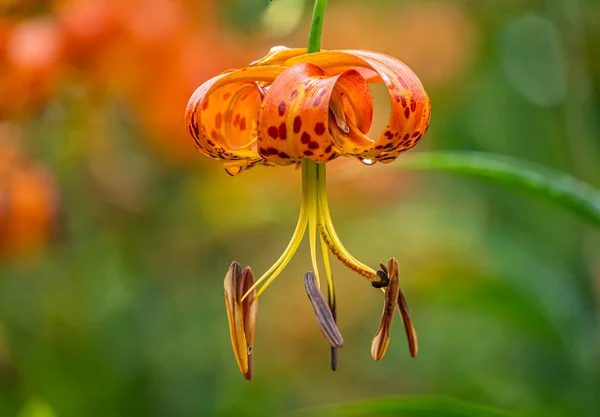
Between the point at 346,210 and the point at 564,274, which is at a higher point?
the point at 346,210

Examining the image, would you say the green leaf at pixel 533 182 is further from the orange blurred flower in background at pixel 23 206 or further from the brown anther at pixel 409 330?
the orange blurred flower in background at pixel 23 206

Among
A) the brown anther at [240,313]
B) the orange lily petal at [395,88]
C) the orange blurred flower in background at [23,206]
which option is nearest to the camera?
the orange lily petal at [395,88]

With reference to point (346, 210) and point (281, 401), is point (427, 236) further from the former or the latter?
point (281, 401)

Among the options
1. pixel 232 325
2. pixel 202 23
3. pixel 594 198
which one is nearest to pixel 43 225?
pixel 202 23

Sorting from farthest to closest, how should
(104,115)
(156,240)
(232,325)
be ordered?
(156,240) < (104,115) < (232,325)

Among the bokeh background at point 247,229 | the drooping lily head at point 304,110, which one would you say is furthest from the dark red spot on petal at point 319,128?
the bokeh background at point 247,229

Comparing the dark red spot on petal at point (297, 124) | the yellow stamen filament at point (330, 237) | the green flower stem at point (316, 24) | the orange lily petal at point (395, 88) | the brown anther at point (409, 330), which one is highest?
the green flower stem at point (316, 24)

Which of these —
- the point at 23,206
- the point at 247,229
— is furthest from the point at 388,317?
the point at 247,229
